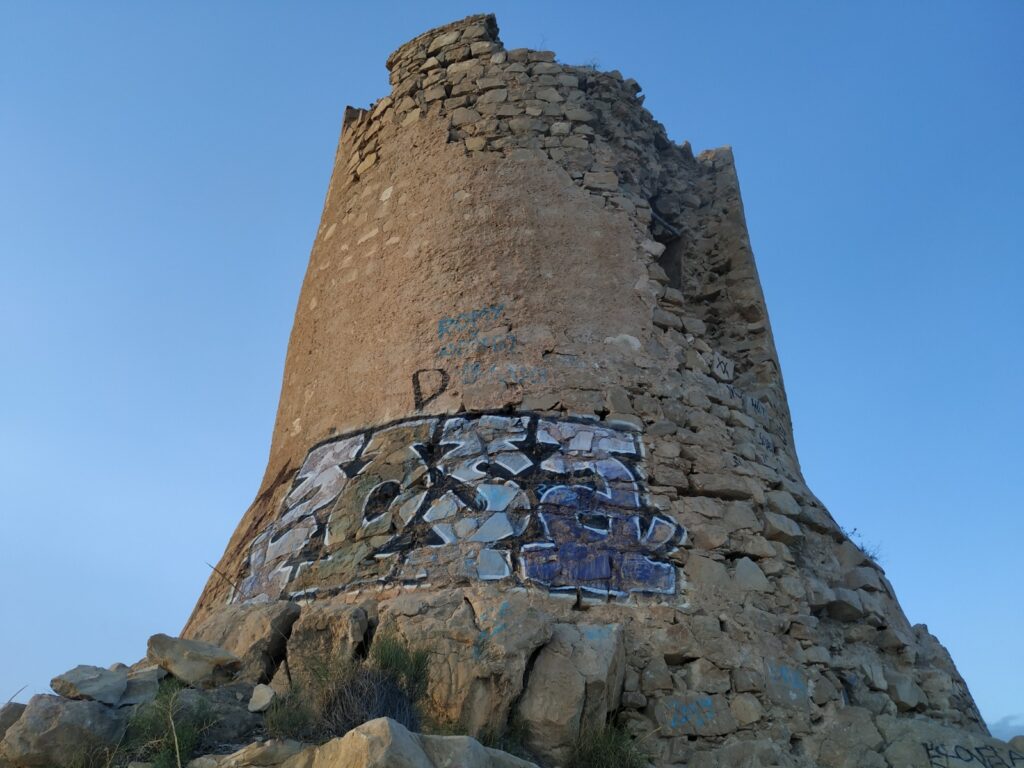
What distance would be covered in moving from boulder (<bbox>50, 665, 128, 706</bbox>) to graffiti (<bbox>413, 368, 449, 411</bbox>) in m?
2.28

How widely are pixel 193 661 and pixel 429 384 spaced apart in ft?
6.97

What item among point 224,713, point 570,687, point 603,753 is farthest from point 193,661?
point 603,753

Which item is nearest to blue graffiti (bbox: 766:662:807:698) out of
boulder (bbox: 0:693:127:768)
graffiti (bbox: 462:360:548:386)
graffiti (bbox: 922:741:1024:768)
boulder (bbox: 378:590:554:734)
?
graffiti (bbox: 922:741:1024:768)

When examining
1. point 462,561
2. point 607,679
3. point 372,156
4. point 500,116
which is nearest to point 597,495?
point 462,561

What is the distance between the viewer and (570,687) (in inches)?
157

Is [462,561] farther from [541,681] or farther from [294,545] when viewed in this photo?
[294,545]

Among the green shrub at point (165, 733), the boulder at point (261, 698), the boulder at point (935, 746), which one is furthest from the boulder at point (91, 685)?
the boulder at point (935, 746)

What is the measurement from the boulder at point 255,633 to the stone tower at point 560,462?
0.17ft

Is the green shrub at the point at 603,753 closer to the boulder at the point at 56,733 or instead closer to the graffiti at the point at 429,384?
the boulder at the point at 56,733

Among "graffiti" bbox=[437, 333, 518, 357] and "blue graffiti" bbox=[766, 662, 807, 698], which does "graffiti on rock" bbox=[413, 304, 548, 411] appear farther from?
"blue graffiti" bbox=[766, 662, 807, 698]

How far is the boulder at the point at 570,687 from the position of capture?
3.89m

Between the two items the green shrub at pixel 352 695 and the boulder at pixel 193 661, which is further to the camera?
the boulder at pixel 193 661

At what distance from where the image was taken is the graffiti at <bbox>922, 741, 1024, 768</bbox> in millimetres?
4461

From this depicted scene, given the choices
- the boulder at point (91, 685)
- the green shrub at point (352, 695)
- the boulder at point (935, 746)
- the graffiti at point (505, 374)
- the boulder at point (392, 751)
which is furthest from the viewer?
the graffiti at point (505, 374)
